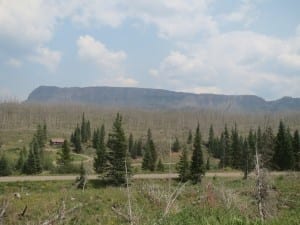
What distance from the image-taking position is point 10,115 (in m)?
150

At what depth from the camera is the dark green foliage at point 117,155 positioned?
126ft

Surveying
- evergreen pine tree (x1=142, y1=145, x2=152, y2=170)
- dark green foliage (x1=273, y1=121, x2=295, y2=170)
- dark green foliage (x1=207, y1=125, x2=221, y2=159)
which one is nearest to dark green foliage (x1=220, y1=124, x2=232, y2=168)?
dark green foliage (x1=207, y1=125, x2=221, y2=159)

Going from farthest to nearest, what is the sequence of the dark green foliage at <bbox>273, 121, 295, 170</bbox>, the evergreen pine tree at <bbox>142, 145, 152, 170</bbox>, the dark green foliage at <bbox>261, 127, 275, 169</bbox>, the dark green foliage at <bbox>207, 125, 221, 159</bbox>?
the dark green foliage at <bbox>207, 125, 221, 159</bbox>
the evergreen pine tree at <bbox>142, 145, 152, 170</bbox>
the dark green foliage at <bbox>273, 121, 295, 170</bbox>
the dark green foliage at <bbox>261, 127, 275, 169</bbox>

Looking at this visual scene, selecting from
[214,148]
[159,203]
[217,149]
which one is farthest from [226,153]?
[159,203]

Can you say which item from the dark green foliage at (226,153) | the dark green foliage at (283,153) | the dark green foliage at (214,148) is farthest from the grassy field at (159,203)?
the dark green foliage at (214,148)

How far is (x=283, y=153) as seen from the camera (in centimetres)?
5322

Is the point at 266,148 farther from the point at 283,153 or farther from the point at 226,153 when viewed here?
the point at 226,153

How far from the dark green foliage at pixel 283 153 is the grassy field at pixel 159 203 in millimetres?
16176

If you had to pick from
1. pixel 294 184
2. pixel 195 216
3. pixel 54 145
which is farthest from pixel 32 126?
pixel 195 216

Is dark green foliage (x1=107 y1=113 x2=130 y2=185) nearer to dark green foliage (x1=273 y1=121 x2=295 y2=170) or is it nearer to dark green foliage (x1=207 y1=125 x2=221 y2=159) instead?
dark green foliage (x1=273 y1=121 x2=295 y2=170)

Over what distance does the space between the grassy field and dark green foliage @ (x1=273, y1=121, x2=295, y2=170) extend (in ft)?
53.1

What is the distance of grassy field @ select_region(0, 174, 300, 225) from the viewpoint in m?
6.28

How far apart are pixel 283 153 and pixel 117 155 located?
24163 mm

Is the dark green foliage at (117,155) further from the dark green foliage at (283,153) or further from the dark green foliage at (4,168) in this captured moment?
the dark green foliage at (283,153)
